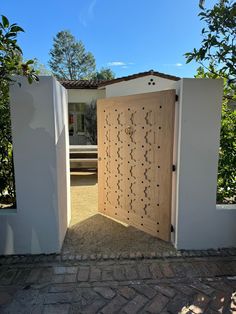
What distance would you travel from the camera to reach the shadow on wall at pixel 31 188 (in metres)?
3.04

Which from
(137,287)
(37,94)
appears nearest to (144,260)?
(137,287)

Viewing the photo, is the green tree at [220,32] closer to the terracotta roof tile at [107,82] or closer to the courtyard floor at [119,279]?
the courtyard floor at [119,279]

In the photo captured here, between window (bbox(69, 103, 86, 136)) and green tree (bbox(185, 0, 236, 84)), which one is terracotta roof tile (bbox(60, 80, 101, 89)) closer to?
window (bbox(69, 103, 86, 136))

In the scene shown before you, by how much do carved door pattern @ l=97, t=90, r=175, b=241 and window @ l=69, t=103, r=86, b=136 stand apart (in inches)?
418

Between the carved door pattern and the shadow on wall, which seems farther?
the carved door pattern

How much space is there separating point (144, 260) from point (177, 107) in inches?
87.6

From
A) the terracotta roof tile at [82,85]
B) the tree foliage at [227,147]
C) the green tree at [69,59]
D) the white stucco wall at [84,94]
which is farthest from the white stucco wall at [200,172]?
the green tree at [69,59]

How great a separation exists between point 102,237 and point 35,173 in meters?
1.58

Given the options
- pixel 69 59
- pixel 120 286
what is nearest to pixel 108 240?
pixel 120 286

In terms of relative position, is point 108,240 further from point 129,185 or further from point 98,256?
point 129,185

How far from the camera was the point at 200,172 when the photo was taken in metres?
3.25

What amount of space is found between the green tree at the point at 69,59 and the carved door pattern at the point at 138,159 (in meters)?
27.9

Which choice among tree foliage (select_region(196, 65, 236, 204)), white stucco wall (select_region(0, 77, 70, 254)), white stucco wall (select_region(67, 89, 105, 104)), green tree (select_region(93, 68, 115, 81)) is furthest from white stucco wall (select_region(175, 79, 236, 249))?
green tree (select_region(93, 68, 115, 81))

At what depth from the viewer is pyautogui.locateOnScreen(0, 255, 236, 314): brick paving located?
2.28m
